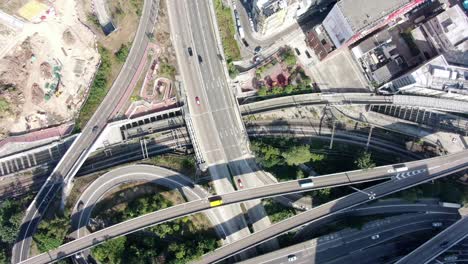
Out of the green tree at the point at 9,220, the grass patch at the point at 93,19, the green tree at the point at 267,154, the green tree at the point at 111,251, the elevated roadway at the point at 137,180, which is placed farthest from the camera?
the green tree at the point at 267,154

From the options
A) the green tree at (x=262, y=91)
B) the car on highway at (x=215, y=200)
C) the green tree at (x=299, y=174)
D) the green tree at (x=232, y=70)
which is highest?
the green tree at (x=232, y=70)

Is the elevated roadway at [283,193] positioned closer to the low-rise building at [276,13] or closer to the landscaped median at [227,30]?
the landscaped median at [227,30]

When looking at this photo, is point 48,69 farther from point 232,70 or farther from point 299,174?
point 299,174

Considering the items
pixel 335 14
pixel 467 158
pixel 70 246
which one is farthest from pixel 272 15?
pixel 70 246

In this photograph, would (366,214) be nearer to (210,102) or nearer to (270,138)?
(270,138)

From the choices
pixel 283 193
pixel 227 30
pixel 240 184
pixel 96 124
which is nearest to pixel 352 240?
pixel 283 193

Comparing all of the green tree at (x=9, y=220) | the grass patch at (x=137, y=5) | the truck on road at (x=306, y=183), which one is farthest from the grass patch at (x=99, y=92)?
the truck on road at (x=306, y=183)
